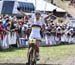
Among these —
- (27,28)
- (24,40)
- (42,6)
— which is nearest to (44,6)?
(42,6)

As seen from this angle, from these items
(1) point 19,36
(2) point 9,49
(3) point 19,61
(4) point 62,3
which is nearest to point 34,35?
(3) point 19,61

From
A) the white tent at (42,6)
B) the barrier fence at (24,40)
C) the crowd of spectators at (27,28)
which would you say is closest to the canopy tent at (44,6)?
the white tent at (42,6)

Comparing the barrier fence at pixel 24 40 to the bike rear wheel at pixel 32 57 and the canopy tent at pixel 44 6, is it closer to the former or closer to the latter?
the bike rear wheel at pixel 32 57

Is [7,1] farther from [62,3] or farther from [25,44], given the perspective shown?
[25,44]

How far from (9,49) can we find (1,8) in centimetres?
3358

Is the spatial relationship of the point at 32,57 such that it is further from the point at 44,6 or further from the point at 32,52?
the point at 44,6

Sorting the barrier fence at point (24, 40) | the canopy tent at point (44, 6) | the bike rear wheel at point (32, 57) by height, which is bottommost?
the canopy tent at point (44, 6)

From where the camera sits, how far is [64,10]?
65188mm

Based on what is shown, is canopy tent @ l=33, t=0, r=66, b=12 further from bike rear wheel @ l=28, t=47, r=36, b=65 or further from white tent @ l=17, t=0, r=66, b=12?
bike rear wheel @ l=28, t=47, r=36, b=65

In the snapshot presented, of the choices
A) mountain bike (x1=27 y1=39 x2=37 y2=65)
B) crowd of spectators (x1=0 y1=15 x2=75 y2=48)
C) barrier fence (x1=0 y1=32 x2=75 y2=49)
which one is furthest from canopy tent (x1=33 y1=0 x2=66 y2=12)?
mountain bike (x1=27 y1=39 x2=37 y2=65)

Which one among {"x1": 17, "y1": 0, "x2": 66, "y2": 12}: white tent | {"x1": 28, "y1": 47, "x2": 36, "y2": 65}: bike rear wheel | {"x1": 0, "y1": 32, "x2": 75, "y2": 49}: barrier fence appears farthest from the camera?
{"x1": 17, "y1": 0, "x2": 66, "y2": 12}: white tent

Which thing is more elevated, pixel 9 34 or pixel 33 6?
pixel 9 34

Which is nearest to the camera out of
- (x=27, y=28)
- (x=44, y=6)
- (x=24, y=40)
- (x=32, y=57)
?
(x=32, y=57)

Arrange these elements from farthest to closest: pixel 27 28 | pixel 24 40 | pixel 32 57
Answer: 1. pixel 24 40
2. pixel 27 28
3. pixel 32 57
